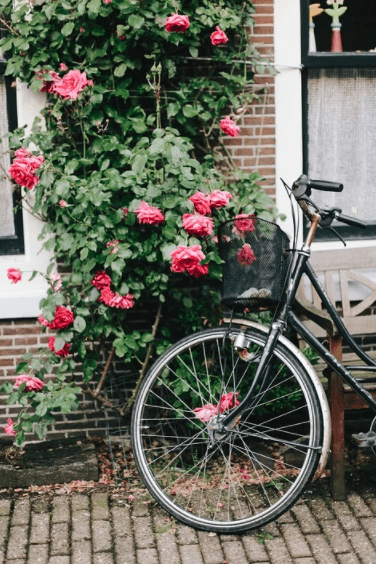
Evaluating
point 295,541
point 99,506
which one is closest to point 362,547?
point 295,541

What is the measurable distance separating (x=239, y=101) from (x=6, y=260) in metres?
1.68

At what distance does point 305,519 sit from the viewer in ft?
12.8

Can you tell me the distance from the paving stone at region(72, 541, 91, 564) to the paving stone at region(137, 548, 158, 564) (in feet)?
0.75

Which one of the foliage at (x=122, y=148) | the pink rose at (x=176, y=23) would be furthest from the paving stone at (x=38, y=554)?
the pink rose at (x=176, y=23)

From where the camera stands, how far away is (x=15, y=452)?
4.55 m

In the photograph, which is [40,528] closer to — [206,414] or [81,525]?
[81,525]

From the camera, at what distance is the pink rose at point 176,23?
3988mm

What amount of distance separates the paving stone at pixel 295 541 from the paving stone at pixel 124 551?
0.72 m

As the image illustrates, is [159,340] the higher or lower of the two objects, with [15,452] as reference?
higher

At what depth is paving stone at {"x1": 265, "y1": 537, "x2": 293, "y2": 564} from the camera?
3.56 m

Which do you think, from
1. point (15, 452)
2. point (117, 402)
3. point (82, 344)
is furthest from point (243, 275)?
point (15, 452)

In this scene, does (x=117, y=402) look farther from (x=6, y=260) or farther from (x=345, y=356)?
(x=345, y=356)

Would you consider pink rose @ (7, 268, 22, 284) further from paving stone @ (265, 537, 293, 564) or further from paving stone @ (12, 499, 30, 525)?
paving stone @ (265, 537, 293, 564)

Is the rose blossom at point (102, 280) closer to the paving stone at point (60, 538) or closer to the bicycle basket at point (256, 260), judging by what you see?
the bicycle basket at point (256, 260)
